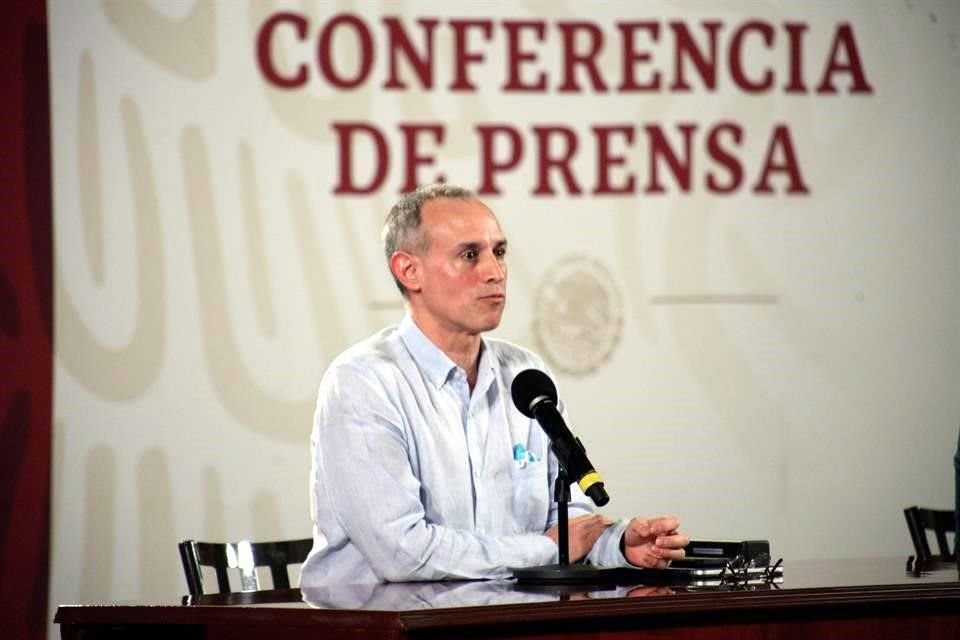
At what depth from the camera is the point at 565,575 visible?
8.76 ft

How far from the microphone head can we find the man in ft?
0.99

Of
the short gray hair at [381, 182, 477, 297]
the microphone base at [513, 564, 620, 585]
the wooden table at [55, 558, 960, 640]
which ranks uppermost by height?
the short gray hair at [381, 182, 477, 297]

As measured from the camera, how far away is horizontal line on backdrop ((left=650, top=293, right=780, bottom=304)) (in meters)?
5.26

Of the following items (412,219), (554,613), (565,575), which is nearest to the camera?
(554,613)

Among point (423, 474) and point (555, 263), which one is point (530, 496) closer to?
point (423, 474)

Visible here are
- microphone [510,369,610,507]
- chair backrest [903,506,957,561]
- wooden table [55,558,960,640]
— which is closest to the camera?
wooden table [55,558,960,640]

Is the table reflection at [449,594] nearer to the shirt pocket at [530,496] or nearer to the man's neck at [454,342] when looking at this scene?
the shirt pocket at [530,496]

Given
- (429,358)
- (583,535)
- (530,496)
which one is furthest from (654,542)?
(429,358)

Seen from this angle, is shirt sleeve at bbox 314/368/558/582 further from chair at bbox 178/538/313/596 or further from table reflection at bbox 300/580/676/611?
chair at bbox 178/538/313/596

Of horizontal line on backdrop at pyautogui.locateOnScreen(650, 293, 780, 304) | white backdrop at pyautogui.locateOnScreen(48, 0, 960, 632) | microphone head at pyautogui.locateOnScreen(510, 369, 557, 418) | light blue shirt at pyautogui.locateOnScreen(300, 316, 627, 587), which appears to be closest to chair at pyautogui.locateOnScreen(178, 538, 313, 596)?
light blue shirt at pyautogui.locateOnScreen(300, 316, 627, 587)

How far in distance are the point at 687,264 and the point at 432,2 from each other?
1323 mm

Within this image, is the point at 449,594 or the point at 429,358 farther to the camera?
the point at 429,358

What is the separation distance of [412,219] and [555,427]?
787 millimetres

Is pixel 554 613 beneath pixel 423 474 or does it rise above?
beneath
